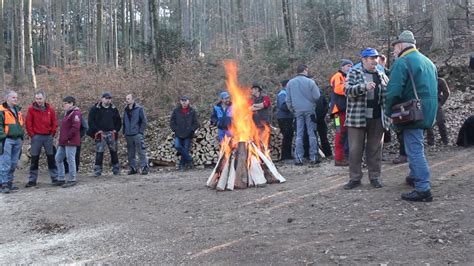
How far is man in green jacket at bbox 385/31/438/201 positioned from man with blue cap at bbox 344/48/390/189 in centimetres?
75

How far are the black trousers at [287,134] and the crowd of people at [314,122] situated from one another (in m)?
0.02

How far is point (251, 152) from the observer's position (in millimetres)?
7781

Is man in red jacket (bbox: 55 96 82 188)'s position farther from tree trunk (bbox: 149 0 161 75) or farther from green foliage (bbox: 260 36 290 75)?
green foliage (bbox: 260 36 290 75)

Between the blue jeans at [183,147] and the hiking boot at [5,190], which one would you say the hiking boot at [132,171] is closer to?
the blue jeans at [183,147]

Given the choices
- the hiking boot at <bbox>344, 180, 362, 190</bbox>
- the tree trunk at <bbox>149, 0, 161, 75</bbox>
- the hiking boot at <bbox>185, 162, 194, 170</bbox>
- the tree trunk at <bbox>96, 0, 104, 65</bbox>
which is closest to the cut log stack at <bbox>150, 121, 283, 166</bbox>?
the hiking boot at <bbox>185, 162, 194, 170</bbox>

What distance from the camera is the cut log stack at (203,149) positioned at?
11586mm

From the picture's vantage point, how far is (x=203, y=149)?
460 inches

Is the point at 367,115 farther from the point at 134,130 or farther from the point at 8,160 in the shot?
the point at 8,160

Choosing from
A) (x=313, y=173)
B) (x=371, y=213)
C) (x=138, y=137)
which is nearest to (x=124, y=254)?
(x=371, y=213)

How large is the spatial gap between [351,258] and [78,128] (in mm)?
7212

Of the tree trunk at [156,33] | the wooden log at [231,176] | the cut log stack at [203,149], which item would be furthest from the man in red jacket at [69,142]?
the tree trunk at [156,33]

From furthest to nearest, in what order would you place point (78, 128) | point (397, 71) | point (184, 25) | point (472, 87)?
point (184, 25) → point (472, 87) → point (78, 128) → point (397, 71)

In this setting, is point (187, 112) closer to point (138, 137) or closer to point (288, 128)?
point (138, 137)

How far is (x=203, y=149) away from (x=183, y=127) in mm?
1104
